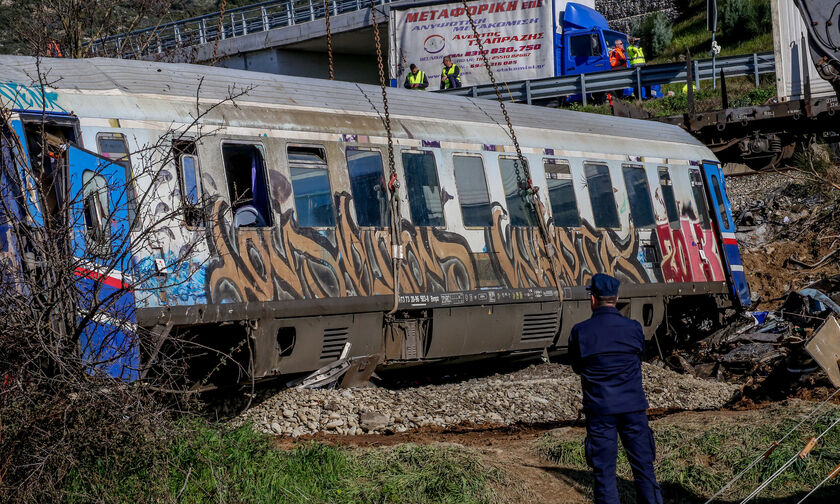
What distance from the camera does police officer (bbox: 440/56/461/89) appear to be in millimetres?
28438

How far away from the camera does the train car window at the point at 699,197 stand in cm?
1745

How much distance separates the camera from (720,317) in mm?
17812

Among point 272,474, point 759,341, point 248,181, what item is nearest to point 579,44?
point 759,341

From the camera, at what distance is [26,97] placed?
373 inches

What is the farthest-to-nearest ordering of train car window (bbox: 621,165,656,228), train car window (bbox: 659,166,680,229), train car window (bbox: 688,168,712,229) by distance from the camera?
train car window (bbox: 688,168,712,229) → train car window (bbox: 659,166,680,229) → train car window (bbox: 621,165,656,228)

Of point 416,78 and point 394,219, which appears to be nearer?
point 394,219

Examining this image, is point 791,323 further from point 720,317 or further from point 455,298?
point 455,298

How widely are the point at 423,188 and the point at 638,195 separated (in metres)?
4.56

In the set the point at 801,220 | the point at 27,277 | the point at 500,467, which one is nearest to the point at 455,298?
the point at 500,467

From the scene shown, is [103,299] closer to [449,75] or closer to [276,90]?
[276,90]

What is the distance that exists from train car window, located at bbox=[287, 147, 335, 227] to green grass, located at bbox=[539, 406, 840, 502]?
10.9ft

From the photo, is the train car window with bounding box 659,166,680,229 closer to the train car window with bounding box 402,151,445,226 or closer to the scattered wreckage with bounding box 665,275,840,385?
the scattered wreckage with bounding box 665,275,840,385

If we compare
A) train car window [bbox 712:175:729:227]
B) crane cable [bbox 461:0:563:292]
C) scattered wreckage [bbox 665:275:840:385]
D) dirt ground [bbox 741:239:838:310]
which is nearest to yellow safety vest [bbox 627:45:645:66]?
dirt ground [bbox 741:239:838:310]

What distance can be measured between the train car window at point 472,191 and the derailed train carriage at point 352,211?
0.03 m
